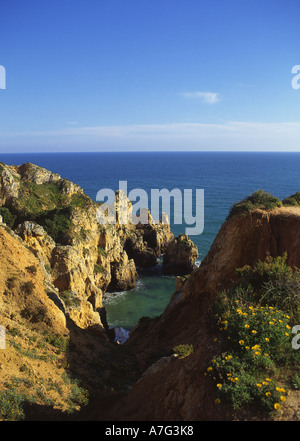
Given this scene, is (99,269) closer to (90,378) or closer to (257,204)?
(90,378)

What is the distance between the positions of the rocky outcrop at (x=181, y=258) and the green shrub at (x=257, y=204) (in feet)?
103

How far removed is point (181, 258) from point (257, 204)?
32780 mm

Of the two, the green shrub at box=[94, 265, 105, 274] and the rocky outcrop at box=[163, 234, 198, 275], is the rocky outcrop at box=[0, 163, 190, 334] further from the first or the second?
the rocky outcrop at box=[163, 234, 198, 275]

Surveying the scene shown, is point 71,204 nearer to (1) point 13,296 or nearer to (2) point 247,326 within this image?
(1) point 13,296

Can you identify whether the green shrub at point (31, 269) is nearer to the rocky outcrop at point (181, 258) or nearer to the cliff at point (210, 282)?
the cliff at point (210, 282)

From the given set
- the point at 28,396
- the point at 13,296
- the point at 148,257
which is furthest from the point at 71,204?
the point at 28,396

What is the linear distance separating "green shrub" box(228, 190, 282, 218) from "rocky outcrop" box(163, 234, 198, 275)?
3130 cm

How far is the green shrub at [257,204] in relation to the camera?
19.6 metres

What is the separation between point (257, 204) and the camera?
19.8 metres

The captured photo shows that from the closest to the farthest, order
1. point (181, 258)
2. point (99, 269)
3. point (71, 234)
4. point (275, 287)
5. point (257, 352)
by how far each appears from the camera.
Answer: point (257, 352)
point (275, 287)
point (71, 234)
point (99, 269)
point (181, 258)

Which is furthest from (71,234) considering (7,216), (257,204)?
(257,204)

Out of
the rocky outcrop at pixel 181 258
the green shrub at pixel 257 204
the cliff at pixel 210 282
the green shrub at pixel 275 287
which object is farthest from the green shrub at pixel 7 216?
the green shrub at pixel 275 287

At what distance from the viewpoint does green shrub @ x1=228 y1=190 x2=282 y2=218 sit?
1956 centimetres
